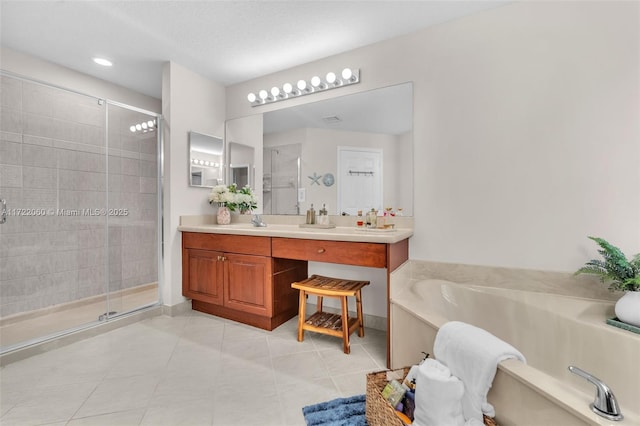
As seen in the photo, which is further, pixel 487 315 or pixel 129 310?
pixel 129 310

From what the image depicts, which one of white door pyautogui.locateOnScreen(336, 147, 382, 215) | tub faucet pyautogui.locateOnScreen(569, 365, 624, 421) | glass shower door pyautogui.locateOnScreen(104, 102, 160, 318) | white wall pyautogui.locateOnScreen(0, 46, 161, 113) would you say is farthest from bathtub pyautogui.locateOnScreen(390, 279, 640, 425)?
white wall pyautogui.locateOnScreen(0, 46, 161, 113)

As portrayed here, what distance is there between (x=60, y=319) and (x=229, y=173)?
1.89m

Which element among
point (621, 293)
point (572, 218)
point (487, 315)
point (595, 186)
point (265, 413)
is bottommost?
point (265, 413)

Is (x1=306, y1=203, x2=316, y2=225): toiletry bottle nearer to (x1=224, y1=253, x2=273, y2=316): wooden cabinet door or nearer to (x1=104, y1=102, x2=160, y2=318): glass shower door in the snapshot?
(x1=224, y1=253, x2=273, y2=316): wooden cabinet door

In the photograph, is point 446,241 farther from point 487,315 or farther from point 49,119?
point 49,119

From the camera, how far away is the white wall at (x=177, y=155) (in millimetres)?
2617

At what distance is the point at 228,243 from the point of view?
7.89ft

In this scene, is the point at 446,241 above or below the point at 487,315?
above

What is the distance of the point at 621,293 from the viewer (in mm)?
1571

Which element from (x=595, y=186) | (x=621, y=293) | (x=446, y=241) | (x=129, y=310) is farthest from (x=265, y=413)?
(x=595, y=186)

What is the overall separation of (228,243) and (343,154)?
1.24m

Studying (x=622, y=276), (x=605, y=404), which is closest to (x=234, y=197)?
(x=605, y=404)

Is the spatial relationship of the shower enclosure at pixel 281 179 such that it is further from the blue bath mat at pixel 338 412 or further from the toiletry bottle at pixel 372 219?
the blue bath mat at pixel 338 412

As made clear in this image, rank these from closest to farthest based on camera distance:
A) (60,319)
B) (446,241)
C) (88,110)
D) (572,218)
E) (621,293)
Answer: (621,293)
(572,218)
(446,241)
(60,319)
(88,110)
